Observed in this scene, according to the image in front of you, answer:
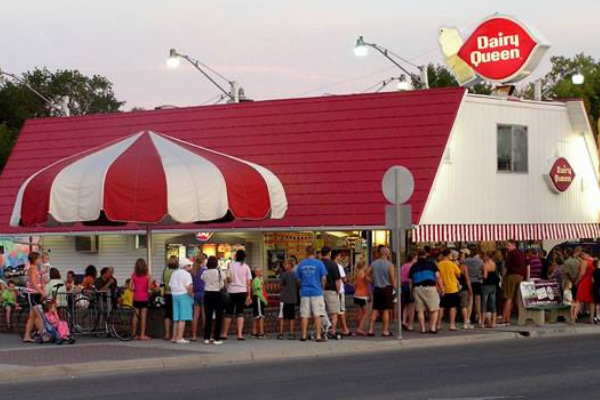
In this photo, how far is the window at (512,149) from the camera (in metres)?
37.0

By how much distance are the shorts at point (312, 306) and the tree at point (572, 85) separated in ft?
198

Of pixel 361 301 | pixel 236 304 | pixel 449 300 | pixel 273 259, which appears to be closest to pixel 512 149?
pixel 273 259

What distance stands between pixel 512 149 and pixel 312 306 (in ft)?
42.3

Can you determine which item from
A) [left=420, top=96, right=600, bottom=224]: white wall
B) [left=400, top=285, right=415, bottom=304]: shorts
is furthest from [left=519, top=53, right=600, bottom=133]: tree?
[left=400, top=285, right=415, bottom=304]: shorts

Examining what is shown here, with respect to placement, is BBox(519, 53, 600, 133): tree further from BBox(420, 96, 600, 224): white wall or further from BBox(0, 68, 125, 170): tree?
BBox(420, 96, 600, 224): white wall

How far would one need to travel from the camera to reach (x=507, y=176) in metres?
37.0

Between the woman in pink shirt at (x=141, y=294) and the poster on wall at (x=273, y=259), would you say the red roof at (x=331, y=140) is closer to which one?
the poster on wall at (x=273, y=259)

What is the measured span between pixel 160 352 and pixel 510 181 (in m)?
16.3

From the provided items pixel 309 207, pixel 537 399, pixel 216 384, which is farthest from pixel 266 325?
pixel 537 399

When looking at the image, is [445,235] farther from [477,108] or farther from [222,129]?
[222,129]

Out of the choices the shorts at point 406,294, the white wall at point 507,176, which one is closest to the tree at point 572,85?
the white wall at point 507,176

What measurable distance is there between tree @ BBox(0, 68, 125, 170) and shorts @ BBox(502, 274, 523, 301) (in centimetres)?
5508

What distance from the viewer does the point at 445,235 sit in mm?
35000

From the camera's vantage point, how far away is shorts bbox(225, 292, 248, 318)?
86.9 feet
